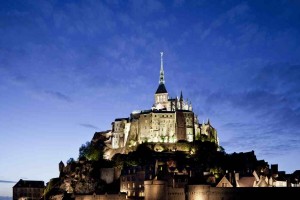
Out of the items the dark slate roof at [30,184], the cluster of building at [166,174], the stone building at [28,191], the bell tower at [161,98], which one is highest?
the bell tower at [161,98]

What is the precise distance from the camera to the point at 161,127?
84500 millimetres

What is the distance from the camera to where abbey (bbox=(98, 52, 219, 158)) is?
275 feet

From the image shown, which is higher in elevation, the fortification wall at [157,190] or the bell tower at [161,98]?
the bell tower at [161,98]

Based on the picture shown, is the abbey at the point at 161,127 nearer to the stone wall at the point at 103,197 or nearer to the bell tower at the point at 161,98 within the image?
the bell tower at the point at 161,98

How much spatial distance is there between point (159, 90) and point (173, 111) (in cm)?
986

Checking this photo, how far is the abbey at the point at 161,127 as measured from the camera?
3302 inches

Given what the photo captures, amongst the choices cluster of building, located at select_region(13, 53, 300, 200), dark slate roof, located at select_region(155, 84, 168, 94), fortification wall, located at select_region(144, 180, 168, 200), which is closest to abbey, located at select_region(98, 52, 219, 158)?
cluster of building, located at select_region(13, 53, 300, 200)

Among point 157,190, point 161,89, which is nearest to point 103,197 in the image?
point 157,190

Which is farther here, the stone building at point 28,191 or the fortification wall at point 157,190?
the stone building at point 28,191

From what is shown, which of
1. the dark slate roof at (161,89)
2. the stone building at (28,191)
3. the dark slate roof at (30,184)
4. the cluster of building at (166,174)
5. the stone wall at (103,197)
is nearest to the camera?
the cluster of building at (166,174)

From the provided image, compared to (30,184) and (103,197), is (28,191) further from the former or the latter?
(103,197)

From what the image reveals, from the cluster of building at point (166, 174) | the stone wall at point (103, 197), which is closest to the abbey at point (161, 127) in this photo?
the cluster of building at point (166, 174)

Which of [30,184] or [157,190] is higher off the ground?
[157,190]

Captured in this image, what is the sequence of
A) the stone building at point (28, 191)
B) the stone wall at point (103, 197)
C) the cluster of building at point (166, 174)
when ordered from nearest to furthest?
the cluster of building at point (166, 174) → the stone wall at point (103, 197) → the stone building at point (28, 191)
